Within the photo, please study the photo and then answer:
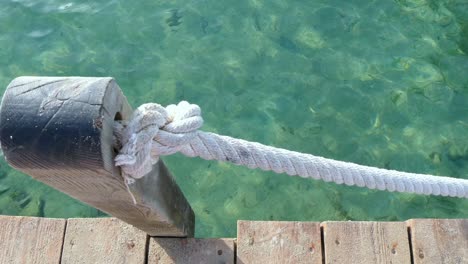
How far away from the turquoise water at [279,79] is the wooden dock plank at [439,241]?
800 mm

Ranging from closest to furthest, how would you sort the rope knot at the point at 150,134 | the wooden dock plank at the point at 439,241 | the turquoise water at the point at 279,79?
the rope knot at the point at 150,134 < the wooden dock plank at the point at 439,241 < the turquoise water at the point at 279,79

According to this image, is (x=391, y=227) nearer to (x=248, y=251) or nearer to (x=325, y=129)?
(x=248, y=251)

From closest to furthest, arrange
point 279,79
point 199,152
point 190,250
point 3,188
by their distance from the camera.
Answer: point 199,152, point 190,250, point 3,188, point 279,79

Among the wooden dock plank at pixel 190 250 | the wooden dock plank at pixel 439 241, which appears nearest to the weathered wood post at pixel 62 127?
the wooden dock plank at pixel 190 250

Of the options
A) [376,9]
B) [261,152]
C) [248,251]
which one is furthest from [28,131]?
[376,9]

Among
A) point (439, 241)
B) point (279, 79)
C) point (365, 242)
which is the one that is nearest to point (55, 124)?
point (365, 242)

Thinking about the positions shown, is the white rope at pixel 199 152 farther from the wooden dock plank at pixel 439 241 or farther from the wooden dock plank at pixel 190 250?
the wooden dock plank at pixel 190 250

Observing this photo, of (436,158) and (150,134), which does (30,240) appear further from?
(436,158)

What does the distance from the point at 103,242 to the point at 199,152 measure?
1.01 m

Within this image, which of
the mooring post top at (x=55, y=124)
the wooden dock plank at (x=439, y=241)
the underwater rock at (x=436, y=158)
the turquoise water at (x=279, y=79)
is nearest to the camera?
the mooring post top at (x=55, y=124)

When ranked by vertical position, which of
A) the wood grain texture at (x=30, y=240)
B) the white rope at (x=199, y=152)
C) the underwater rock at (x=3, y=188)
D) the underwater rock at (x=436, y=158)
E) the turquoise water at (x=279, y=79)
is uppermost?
the white rope at (x=199, y=152)

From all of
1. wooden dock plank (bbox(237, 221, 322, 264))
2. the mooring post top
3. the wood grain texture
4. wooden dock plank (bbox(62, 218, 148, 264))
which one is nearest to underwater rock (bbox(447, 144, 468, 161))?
wooden dock plank (bbox(237, 221, 322, 264))

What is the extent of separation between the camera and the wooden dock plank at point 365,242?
2.31 meters

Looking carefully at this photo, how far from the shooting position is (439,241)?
2.34 metres
